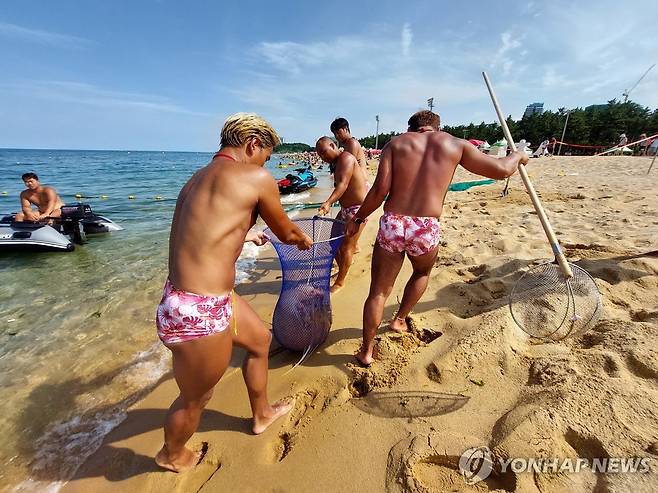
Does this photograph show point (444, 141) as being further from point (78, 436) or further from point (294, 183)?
point (294, 183)

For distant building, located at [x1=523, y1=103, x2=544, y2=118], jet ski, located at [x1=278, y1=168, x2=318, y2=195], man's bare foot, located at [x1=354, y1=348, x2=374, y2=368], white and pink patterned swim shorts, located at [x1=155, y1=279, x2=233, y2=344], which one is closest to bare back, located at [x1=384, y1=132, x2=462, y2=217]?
man's bare foot, located at [x1=354, y1=348, x2=374, y2=368]

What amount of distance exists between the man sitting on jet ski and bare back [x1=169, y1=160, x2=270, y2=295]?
8.56 metres

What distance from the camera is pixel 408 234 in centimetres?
260

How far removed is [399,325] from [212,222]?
215 cm

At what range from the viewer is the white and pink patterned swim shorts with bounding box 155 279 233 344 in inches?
65.9

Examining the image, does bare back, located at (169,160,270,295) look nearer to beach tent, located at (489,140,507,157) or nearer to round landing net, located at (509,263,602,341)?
round landing net, located at (509,263,602,341)

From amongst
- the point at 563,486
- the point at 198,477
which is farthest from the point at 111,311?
the point at 563,486

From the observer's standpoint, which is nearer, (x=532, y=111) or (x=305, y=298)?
(x=305, y=298)

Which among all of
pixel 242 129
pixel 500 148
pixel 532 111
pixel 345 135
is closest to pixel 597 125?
pixel 532 111

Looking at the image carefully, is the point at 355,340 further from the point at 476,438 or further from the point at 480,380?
the point at 476,438

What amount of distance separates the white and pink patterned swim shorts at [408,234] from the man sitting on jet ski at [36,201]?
8799mm

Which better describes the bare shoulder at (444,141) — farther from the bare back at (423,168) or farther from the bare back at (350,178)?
the bare back at (350,178)

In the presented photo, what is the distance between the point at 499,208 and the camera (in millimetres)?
7906

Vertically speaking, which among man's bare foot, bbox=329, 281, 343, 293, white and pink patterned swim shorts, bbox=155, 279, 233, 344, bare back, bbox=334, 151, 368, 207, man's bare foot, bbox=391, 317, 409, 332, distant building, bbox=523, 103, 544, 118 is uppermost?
distant building, bbox=523, 103, 544, 118
